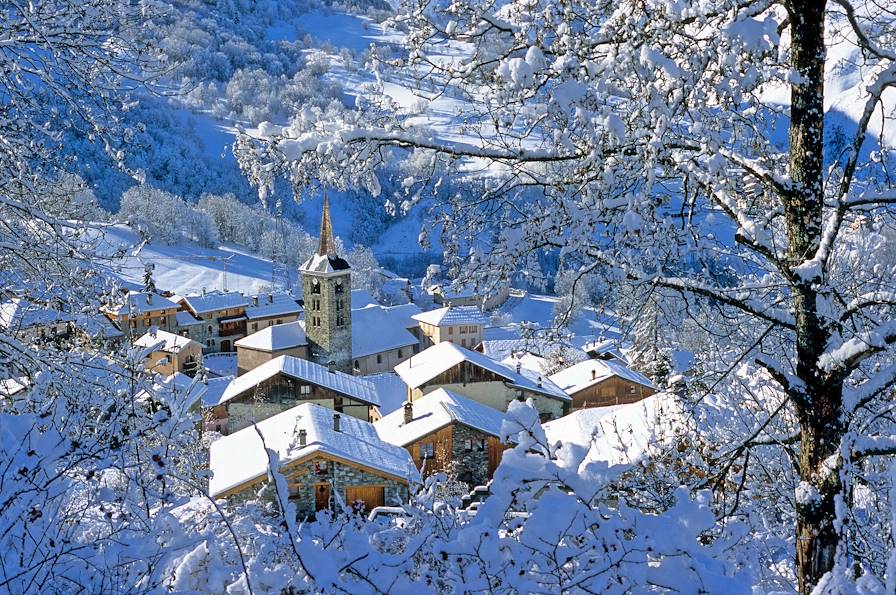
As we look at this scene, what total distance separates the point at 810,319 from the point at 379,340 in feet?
140

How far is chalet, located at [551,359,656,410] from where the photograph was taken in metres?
31.8

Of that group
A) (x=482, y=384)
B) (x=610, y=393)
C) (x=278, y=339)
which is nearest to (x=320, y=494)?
Answer: (x=482, y=384)

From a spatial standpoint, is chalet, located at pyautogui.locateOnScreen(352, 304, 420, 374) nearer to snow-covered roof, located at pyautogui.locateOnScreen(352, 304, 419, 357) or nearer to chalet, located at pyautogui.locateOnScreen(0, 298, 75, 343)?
snow-covered roof, located at pyautogui.locateOnScreen(352, 304, 419, 357)

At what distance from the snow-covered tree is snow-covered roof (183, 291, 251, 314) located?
4718 centimetres

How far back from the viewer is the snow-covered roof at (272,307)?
49.8 m

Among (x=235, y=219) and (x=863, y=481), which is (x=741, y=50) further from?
(x=235, y=219)

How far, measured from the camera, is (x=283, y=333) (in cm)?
3981

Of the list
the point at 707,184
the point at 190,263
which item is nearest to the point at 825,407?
the point at 707,184

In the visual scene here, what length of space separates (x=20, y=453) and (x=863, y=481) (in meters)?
4.21

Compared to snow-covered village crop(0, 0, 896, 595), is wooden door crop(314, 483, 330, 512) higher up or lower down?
lower down

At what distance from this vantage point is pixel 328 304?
3822cm

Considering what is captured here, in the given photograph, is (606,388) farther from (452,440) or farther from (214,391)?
(214,391)

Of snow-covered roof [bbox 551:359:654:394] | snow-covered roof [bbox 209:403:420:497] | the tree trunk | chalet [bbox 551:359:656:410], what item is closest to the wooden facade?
chalet [bbox 551:359:656:410]

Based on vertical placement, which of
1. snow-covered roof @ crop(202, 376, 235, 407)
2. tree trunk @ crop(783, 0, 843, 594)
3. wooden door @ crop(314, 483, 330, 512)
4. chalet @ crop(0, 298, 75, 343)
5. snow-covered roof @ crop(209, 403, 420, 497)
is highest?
tree trunk @ crop(783, 0, 843, 594)
